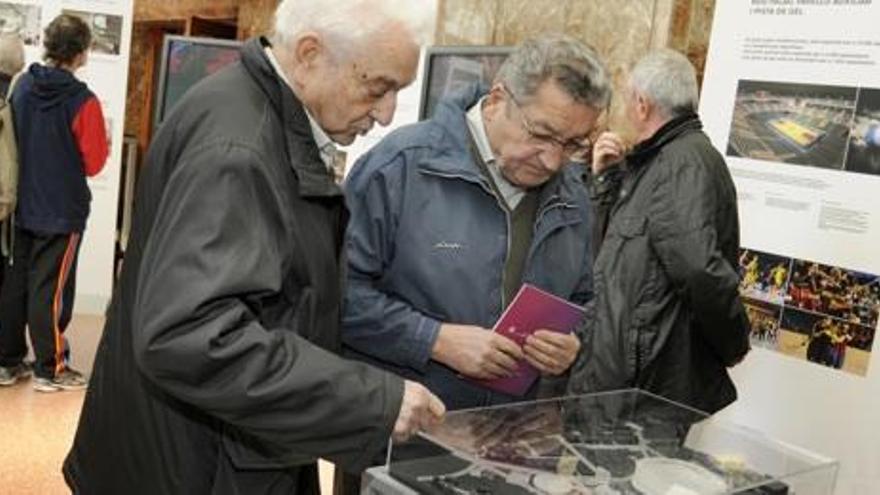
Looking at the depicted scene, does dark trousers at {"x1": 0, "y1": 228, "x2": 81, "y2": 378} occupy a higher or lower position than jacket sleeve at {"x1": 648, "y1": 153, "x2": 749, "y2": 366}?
lower

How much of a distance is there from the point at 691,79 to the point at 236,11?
642 centimetres

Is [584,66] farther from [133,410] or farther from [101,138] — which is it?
[101,138]

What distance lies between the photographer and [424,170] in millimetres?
1844

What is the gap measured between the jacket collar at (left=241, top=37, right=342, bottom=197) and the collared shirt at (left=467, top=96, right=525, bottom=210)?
0.58m

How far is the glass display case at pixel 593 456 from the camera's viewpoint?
1.33 metres

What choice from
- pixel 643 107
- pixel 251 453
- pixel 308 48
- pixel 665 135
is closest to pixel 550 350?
pixel 251 453

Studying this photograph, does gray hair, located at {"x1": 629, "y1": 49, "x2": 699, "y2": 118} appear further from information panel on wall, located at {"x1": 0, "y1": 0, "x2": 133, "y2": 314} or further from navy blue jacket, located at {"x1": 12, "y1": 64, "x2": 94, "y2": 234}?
information panel on wall, located at {"x1": 0, "y1": 0, "x2": 133, "y2": 314}

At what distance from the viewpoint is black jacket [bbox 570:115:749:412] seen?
274 centimetres

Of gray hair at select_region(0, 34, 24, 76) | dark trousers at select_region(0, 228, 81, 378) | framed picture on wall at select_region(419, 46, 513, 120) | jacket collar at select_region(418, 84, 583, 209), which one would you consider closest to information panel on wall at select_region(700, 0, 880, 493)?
framed picture on wall at select_region(419, 46, 513, 120)

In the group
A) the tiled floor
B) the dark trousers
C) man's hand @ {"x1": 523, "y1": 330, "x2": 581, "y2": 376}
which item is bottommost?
the tiled floor

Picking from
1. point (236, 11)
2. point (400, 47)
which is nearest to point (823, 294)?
point (400, 47)

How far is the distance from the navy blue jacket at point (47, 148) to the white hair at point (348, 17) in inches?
137

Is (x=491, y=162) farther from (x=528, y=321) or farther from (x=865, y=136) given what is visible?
(x=865, y=136)

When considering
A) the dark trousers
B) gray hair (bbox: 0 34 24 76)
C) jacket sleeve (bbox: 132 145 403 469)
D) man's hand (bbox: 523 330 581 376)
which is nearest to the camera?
jacket sleeve (bbox: 132 145 403 469)
